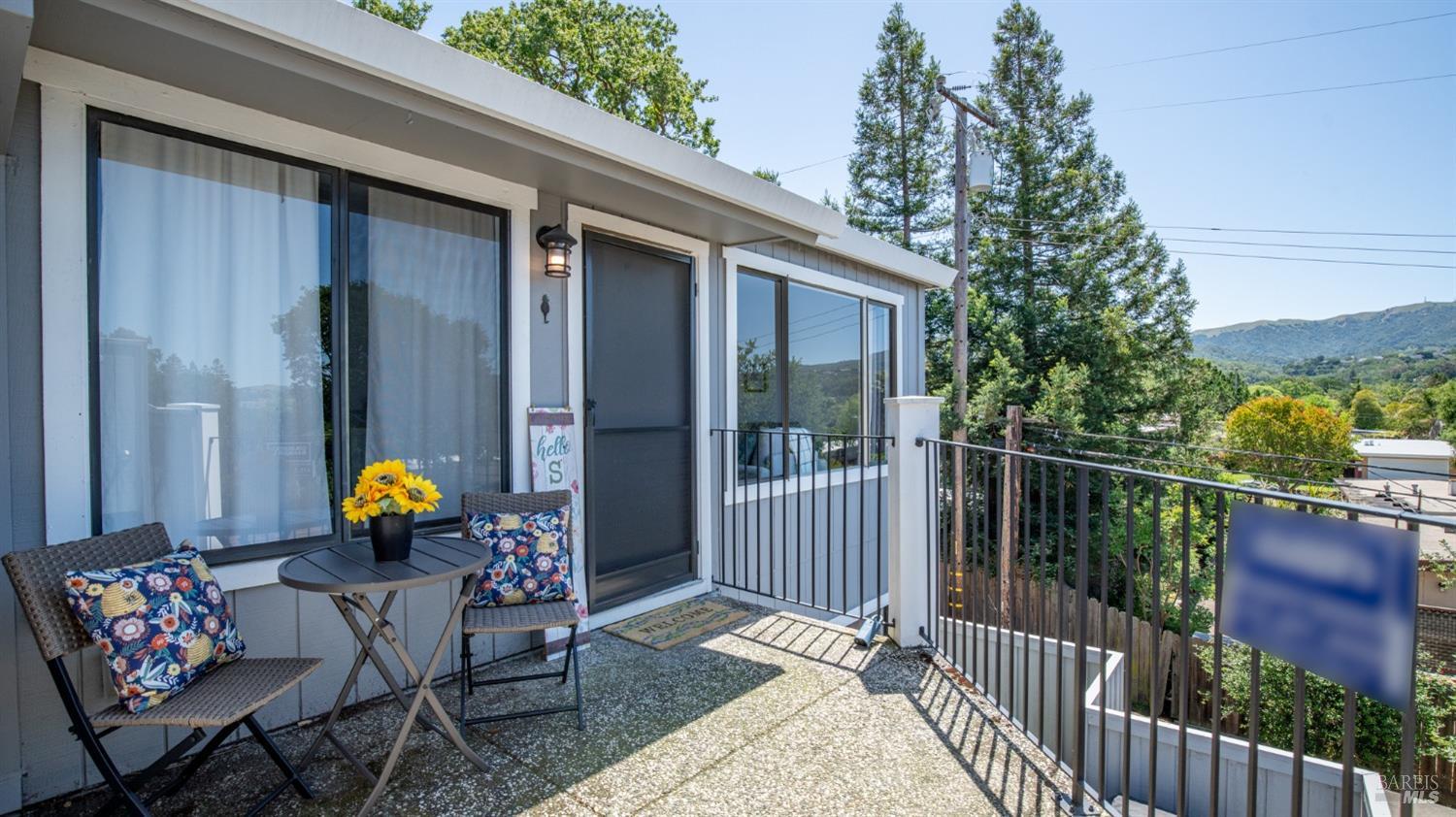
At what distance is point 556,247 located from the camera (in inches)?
125

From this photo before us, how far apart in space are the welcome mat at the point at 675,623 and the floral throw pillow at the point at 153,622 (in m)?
1.73

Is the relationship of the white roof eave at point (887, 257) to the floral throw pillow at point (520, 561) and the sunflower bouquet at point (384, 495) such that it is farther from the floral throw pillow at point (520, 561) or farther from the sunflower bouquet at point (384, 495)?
the sunflower bouquet at point (384, 495)

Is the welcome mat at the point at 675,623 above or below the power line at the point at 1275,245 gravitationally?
below

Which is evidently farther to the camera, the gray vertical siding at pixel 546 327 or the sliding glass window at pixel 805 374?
the sliding glass window at pixel 805 374

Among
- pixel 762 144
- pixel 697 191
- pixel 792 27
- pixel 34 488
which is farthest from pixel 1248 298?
pixel 34 488

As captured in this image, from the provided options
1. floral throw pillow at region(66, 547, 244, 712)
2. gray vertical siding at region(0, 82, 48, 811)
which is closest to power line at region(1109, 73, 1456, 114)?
gray vertical siding at region(0, 82, 48, 811)

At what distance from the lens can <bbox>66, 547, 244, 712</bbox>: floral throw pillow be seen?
1.70m

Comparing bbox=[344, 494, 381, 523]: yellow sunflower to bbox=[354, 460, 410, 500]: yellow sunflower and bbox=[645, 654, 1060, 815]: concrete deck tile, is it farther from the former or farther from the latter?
bbox=[645, 654, 1060, 815]: concrete deck tile

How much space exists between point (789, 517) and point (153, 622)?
361cm

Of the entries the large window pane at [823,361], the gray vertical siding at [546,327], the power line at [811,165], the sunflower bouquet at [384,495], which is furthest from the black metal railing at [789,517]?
the power line at [811,165]

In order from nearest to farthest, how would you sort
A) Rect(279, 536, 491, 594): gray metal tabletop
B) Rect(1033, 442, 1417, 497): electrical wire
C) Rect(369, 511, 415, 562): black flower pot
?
Rect(279, 536, 491, 594): gray metal tabletop → Rect(369, 511, 415, 562): black flower pot → Rect(1033, 442, 1417, 497): electrical wire

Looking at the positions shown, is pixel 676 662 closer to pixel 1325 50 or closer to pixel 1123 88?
pixel 1123 88

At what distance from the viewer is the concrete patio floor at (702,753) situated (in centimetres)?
196

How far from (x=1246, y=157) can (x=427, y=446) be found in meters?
24.5
